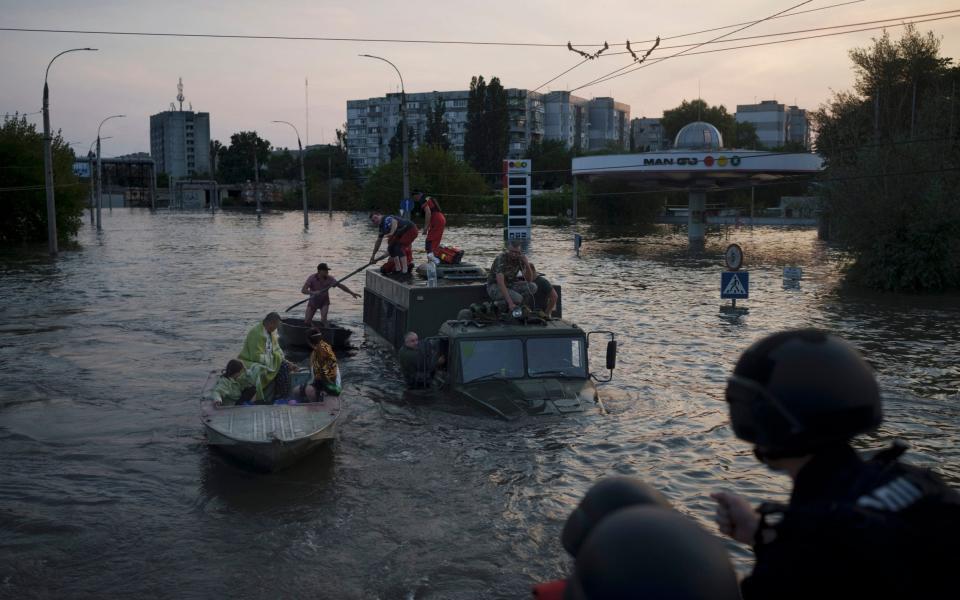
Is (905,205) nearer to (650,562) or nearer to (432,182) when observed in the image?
(650,562)

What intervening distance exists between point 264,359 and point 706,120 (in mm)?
118063

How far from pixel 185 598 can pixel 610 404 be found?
833 centimetres

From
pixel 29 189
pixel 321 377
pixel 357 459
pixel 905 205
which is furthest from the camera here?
pixel 29 189

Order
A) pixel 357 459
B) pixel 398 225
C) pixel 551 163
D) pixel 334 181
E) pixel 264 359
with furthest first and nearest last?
1. pixel 334 181
2. pixel 551 163
3. pixel 398 225
4. pixel 264 359
5. pixel 357 459

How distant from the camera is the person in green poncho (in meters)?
12.8

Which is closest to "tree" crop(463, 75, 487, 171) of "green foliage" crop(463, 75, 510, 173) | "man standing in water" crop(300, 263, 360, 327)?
"green foliage" crop(463, 75, 510, 173)

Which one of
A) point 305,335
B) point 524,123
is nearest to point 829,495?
point 305,335

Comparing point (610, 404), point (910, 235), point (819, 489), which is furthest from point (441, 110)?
point (819, 489)

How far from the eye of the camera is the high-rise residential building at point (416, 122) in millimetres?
157500

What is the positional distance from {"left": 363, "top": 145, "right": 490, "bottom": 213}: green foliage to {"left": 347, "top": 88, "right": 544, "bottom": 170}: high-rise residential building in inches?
2184

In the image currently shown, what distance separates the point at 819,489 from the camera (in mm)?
2426

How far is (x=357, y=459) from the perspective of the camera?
12.3 m

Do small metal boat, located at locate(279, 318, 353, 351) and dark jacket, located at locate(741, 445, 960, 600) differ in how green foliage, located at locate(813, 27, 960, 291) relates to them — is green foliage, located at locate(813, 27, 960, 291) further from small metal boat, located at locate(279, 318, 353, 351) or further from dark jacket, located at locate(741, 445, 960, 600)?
dark jacket, located at locate(741, 445, 960, 600)

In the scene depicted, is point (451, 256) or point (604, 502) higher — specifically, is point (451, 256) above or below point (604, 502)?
below
